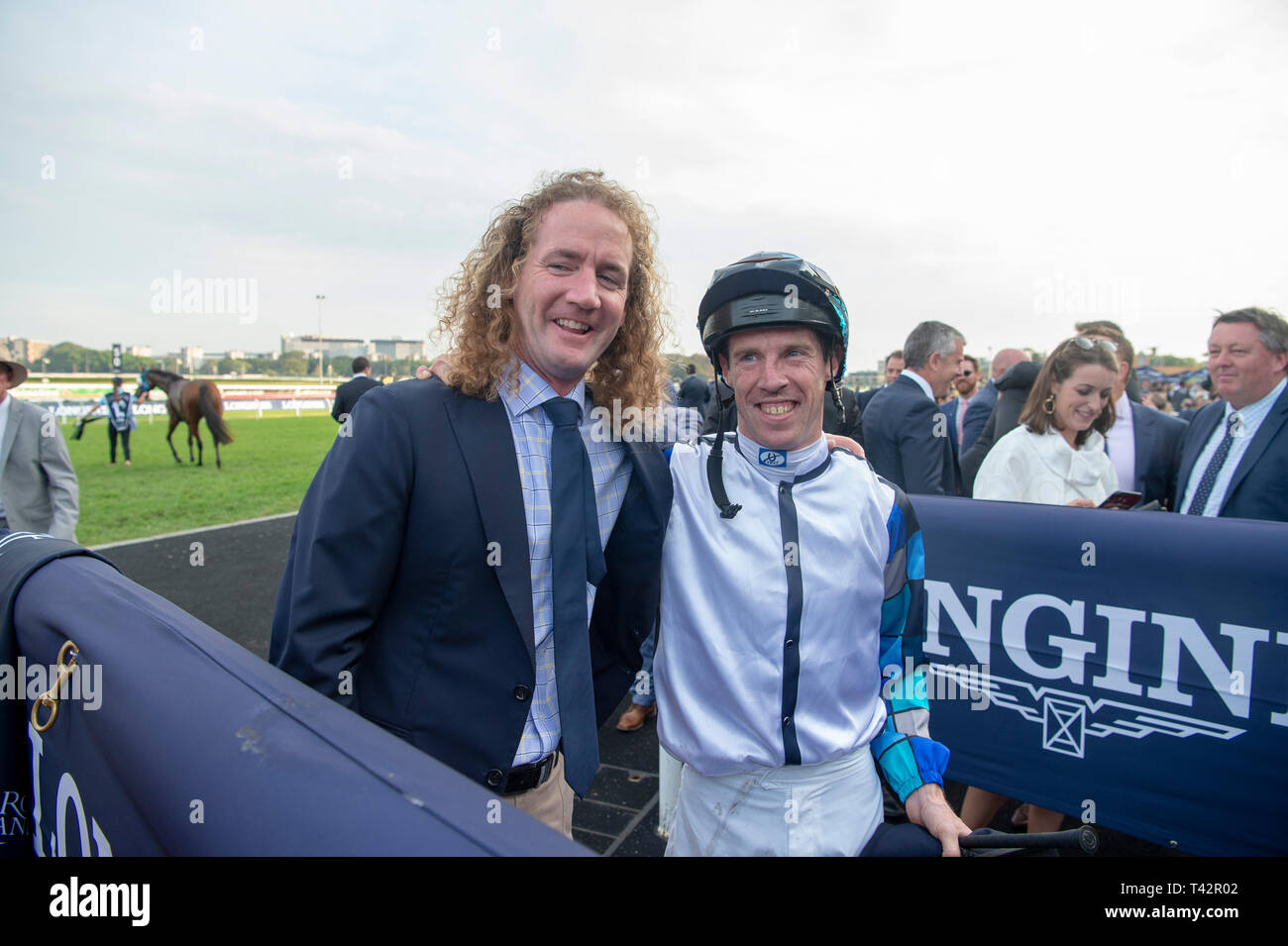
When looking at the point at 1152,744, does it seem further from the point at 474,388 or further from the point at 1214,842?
the point at 474,388

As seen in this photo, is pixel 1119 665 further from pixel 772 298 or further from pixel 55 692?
pixel 55 692

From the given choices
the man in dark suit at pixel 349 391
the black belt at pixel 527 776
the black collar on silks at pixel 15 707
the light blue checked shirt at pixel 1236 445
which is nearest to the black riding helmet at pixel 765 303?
the black belt at pixel 527 776

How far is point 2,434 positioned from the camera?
453cm

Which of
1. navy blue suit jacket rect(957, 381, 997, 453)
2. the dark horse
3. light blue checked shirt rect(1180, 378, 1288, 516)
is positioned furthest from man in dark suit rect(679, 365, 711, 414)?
the dark horse

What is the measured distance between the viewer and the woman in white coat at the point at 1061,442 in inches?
141

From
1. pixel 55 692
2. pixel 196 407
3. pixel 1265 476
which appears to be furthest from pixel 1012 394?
pixel 196 407

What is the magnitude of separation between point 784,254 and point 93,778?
1.93m

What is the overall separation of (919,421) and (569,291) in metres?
3.54

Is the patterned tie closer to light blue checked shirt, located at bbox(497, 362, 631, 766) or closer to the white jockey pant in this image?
the white jockey pant

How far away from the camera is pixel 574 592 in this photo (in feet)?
5.02

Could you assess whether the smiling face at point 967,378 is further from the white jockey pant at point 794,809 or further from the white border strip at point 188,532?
the white border strip at point 188,532

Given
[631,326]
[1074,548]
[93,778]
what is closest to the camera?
[93,778]

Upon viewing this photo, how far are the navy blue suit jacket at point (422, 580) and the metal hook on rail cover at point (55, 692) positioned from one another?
0.61 meters

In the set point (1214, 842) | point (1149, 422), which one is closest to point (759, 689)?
point (1214, 842)
